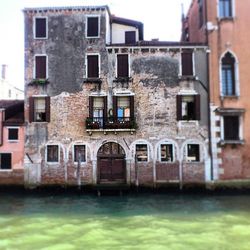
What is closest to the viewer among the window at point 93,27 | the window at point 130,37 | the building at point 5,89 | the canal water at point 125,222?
the canal water at point 125,222

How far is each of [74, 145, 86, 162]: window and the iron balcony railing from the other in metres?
1.35

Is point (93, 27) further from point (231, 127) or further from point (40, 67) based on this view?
point (231, 127)

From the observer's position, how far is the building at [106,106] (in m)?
23.5

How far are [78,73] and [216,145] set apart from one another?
9077 millimetres

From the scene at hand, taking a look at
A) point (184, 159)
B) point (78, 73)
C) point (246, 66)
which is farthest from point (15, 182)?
point (246, 66)

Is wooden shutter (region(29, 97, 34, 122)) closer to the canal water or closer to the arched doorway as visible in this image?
the arched doorway

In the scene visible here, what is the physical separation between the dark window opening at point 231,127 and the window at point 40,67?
36.1ft

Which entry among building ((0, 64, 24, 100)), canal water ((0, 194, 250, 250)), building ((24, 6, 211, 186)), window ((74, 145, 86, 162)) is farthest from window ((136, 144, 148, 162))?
building ((0, 64, 24, 100))

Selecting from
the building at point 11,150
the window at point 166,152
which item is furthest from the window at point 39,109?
the window at point 166,152

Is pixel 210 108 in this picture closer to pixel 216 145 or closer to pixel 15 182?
pixel 216 145

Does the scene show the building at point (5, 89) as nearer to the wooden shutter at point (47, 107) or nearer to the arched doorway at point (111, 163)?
the wooden shutter at point (47, 107)

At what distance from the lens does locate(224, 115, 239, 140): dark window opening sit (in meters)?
23.5

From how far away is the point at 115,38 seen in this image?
2622cm

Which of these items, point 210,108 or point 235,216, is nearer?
point 235,216
